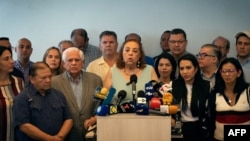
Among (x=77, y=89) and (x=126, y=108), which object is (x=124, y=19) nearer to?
(x=77, y=89)

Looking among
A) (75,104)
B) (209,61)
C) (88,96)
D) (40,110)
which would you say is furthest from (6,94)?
(209,61)

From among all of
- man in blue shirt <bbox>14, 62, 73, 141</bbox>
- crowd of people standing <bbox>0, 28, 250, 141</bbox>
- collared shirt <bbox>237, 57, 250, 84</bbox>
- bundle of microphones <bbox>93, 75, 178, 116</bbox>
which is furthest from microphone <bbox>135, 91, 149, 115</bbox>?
collared shirt <bbox>237, 57, 250, 84</bbox>

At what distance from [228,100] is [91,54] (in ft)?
7.87

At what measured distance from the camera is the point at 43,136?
3.16 meters

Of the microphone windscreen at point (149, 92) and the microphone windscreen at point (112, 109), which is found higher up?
the microphone windscreen at point (149, 92)

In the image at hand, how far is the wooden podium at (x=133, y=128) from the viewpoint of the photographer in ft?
8.66

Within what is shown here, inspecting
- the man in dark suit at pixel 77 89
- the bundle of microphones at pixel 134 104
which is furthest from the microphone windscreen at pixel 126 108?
the man in dark suit at pixel 77 89

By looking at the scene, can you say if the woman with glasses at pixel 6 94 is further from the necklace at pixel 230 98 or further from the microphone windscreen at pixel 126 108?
the necklace at pixel 230 98

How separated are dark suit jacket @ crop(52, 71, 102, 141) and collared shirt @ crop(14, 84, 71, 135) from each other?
199 mm

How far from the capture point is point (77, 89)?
3.65 m

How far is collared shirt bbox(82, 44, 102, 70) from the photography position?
5.23 metres

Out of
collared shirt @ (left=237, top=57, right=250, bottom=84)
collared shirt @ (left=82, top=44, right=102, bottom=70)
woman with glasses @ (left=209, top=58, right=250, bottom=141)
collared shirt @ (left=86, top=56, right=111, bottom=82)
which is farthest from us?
collared shirt @ (left=82, top=44, right=102, bottom=70)

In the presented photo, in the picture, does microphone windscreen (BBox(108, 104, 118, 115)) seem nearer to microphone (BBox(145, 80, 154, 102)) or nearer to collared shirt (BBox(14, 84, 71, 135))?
microphone (BBox(145, 80, 154, 102))

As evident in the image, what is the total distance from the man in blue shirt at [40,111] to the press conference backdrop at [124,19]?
257 cm
